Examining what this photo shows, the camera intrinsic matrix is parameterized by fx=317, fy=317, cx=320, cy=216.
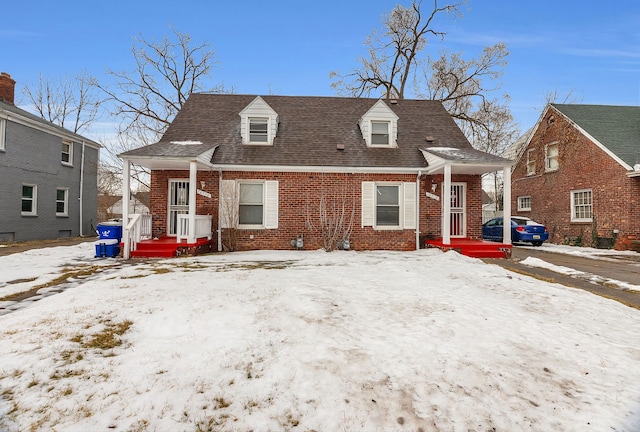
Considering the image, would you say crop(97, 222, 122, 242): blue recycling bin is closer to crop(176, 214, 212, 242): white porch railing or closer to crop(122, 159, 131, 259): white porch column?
crop(122, 159, 131, 259): white porch column

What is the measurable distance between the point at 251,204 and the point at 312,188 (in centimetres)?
230

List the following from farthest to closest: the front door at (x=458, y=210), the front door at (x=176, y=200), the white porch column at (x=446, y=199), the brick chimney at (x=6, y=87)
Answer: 1. the brick chimney at (x=6, y=87)
2. the front door at (x=458, y=210)
3. the front door at (x=176, y=200)
4. the white porch column at (x=446, y=199)

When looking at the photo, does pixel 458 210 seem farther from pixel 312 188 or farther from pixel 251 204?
pixel 251 204

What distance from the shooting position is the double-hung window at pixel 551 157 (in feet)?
57.4

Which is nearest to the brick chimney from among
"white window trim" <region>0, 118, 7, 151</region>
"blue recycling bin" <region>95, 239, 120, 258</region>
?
"white window trim" <region>0, 118, 7, 151</region>

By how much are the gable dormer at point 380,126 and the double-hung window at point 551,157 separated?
436 inches

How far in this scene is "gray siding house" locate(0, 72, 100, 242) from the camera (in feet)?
48.2

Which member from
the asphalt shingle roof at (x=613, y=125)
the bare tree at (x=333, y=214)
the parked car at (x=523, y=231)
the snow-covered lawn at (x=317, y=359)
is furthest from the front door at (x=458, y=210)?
the asphalt shingle roof at (x=613, y=125)

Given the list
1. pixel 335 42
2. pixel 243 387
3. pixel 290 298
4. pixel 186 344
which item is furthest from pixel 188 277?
pixel 335 42

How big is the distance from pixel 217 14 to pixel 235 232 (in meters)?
12.0

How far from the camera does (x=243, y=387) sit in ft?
8.28

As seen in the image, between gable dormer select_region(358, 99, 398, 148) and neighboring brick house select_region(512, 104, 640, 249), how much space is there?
401 inches

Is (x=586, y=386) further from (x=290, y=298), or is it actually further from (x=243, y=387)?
(x=290, y=298)

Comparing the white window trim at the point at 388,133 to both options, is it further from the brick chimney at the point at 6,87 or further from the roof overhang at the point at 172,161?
the brick chimney at the point at 6,87
